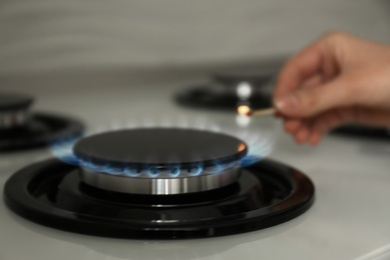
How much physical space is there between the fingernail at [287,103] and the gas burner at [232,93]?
0.26 meters

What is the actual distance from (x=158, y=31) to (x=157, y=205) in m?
0.67

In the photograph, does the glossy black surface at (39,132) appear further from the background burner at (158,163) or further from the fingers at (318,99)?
the fingers at (318,99)

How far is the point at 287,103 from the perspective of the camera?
0.77 metres

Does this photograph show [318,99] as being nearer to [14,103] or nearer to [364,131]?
[364,131]

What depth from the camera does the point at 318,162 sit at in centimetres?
73

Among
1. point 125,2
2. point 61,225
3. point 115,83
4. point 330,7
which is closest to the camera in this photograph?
point 61,225

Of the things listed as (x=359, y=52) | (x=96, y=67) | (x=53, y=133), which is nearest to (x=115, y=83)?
(x=96, y=67)

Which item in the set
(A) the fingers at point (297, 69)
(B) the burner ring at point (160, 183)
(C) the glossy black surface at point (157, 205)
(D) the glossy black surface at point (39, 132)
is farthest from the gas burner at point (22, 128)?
(A) the fingers at point (297, 69)

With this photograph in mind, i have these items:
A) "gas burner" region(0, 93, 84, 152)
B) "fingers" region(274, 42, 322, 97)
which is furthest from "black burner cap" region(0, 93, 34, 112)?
"fingers" region(274, 42, 322, 97)

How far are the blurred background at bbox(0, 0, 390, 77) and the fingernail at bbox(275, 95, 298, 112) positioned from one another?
1.39ft

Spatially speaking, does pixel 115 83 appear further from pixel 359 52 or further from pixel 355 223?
pixel 355 223

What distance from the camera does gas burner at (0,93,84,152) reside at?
0.74 metres

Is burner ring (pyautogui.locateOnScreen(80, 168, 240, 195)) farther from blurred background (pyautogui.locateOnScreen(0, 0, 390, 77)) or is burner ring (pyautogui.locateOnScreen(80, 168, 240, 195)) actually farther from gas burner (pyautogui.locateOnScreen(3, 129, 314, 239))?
blurred background (pyautogui.locateOnScreen(0, 0, 390, 77))

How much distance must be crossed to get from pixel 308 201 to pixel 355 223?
5cm
